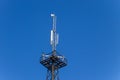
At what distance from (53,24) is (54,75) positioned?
10500 millimetres

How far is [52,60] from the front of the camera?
5441cm

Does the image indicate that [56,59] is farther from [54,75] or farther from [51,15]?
[51,15]

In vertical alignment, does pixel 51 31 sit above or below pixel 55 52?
above

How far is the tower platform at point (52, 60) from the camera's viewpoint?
5388 centimetres

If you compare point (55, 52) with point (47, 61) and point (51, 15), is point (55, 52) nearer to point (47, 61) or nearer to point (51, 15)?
point (47, 61)

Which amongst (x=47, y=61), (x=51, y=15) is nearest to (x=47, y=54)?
(x=47, y=61)

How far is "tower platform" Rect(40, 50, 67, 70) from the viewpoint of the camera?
53.9m

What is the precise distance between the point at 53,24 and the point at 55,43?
183 inches

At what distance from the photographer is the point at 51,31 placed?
57.2 m

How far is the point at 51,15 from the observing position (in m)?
59.0

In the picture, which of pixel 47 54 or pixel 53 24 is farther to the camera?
pixel 53 24

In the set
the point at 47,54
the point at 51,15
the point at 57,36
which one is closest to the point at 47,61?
the point at 47,54

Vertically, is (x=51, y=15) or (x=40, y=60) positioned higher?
(x=51, y=15)

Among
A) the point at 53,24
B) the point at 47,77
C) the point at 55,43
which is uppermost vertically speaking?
the point at 53,24
